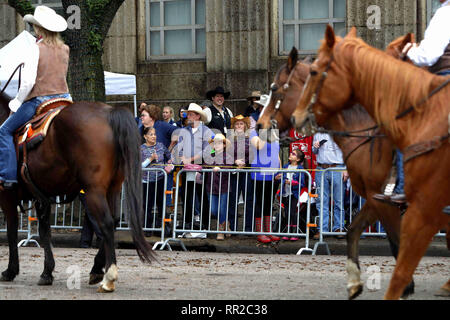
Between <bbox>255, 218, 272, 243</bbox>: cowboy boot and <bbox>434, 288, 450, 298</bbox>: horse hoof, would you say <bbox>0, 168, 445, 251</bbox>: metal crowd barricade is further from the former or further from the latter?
<bbox>434, 288, 450, 298</bbox>: horse hoof

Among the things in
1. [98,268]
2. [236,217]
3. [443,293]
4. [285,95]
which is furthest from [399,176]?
[236,217]

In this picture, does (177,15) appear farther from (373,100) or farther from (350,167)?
(373,100)

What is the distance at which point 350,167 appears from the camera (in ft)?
27.4

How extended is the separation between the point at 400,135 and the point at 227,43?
13.6m

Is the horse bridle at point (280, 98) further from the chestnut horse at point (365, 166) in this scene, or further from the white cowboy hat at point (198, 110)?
the white cowboy hat at point (198, 110)

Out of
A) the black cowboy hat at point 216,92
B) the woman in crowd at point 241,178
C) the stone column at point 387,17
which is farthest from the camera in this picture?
the stone column at point 387,17

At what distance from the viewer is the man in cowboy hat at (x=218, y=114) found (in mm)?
15344

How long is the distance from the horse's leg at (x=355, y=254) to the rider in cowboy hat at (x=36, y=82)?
3.59m

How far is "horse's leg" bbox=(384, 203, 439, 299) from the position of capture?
20.3ft

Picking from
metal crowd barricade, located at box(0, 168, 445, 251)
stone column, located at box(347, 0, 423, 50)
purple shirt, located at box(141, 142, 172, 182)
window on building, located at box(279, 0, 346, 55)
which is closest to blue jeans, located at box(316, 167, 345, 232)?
metal crowd barricade, located at box(0, 168, 445, 251)

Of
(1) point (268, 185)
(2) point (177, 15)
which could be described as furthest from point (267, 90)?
(1) point (268, 185)

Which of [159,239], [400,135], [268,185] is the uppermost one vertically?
[400,135]

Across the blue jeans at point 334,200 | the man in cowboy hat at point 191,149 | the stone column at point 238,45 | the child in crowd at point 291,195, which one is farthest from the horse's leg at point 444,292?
the stone column at point 238,45

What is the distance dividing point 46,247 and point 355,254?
11.2 feet
